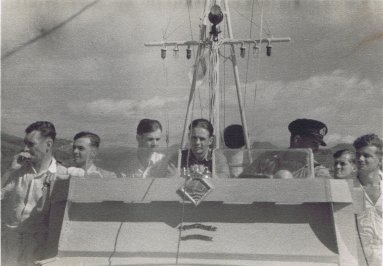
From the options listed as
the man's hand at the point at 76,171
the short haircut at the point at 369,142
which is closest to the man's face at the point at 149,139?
the man's hand at the point at 76,171

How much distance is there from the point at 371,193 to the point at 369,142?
421mm

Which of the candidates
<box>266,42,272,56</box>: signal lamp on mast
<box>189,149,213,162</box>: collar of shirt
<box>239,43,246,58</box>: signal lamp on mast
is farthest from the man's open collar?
<box>266,42,272,56</box>: signal lamp on mast

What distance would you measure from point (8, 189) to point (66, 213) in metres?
0.94

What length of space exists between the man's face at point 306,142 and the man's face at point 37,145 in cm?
209

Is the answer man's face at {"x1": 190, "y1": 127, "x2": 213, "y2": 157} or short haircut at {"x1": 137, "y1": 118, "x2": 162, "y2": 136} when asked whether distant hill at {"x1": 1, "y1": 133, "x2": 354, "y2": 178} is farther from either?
short haircut at {"x1": 137, "y1": 118, "x2": 162, "y2": 136}

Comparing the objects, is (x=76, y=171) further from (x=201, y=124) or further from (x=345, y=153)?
(x=345, y=153)

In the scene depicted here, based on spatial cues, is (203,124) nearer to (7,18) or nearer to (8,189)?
(8,189)

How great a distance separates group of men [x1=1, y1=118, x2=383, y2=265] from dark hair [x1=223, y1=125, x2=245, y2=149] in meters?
0.77

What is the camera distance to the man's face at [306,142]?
11.1ft

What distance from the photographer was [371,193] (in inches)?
126

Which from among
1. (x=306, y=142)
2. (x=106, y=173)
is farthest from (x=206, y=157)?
(x=306, y=142)

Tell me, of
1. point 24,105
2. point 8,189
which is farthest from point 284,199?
point 24,105

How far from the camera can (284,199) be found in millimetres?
2451

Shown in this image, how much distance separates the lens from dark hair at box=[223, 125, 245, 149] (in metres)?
4.12
